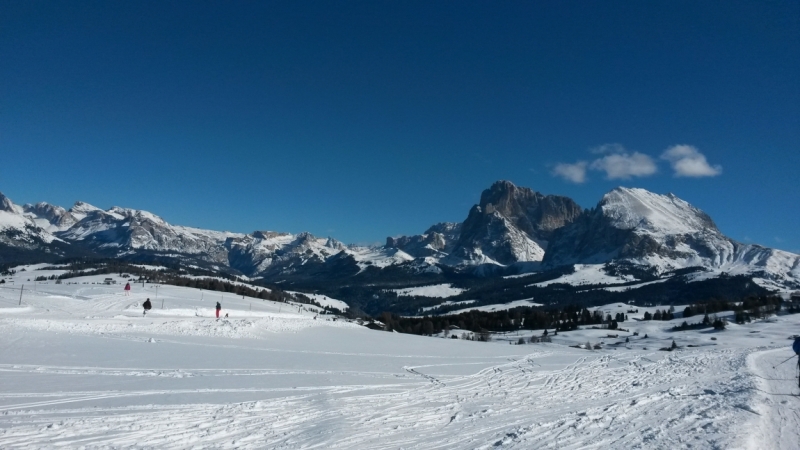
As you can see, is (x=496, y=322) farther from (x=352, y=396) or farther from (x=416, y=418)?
(x=416, y=418)

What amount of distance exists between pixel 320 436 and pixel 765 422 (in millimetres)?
13059

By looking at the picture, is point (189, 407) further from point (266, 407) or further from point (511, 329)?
point (511, 329)

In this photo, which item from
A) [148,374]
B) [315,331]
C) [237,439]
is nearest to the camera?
[237,439]

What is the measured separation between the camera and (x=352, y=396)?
18.1 m

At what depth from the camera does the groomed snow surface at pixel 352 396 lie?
12.6 meters

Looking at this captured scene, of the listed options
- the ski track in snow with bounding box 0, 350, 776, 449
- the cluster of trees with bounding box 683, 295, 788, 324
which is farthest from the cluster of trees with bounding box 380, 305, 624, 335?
the ski track in snow with bounding box 0, 350, 776, 449

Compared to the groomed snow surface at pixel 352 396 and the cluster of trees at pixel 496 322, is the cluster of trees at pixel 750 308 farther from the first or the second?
the groomed snow surface at pixel 352 396

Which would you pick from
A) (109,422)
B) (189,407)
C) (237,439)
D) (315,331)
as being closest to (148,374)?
(189,407)

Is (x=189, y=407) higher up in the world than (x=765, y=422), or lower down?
higher up

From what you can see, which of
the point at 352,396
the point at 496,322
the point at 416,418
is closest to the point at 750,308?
the point at 496,322

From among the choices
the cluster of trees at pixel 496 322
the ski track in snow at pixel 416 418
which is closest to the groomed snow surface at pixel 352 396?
the ski track in snow at pixel 416 418

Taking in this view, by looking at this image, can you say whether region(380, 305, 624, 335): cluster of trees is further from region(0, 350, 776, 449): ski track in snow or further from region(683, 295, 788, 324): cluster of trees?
region(0, 350, 776, 449): ski track in snow

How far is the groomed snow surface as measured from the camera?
12633 millimetres

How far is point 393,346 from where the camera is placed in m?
38.2
